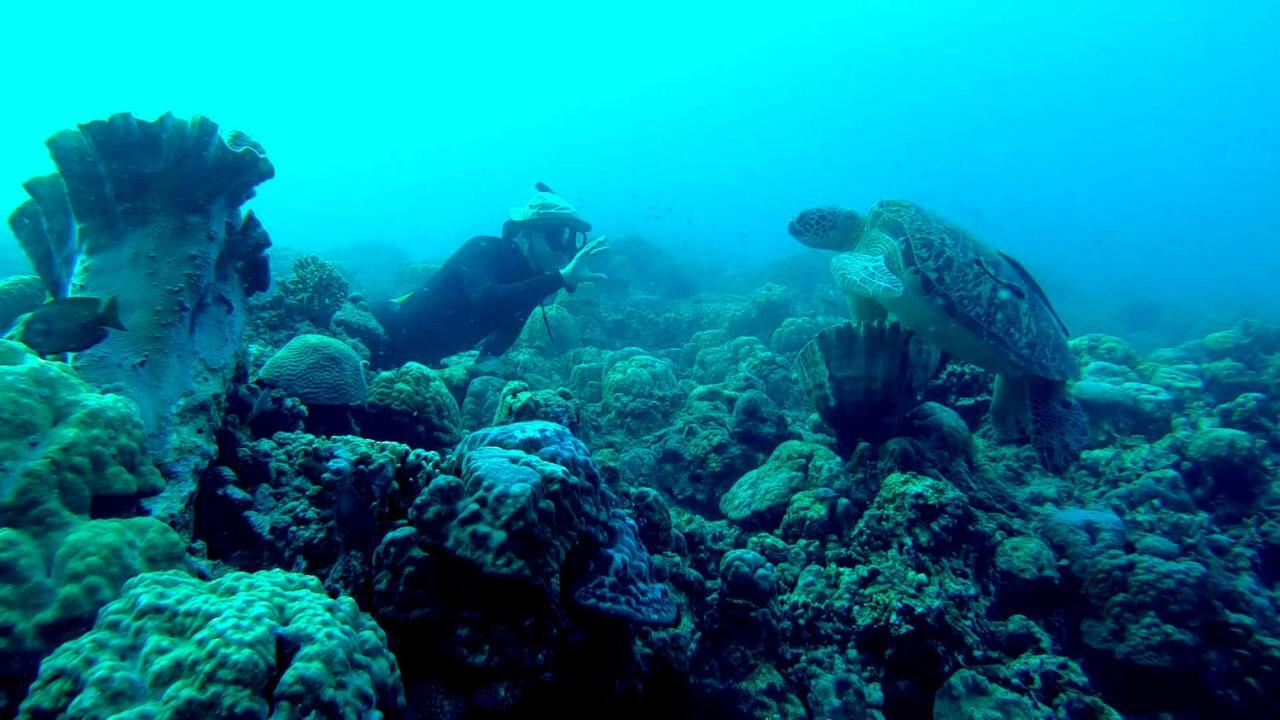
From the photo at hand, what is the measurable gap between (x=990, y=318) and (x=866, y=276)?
1.22 metres

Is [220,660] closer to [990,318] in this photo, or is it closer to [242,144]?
[242,144]

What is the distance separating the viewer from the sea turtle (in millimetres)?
4977

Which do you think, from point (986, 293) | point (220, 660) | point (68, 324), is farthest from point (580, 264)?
point (220, 660)

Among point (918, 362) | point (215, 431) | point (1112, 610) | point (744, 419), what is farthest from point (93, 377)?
point (1112, 610)

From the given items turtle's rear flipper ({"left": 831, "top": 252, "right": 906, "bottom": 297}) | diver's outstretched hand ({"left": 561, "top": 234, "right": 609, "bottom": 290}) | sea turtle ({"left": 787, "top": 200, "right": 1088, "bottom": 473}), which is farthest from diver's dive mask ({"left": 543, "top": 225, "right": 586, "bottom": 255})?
sea turtle ({"left": 787, "top": 200, "right": 1088, "bottom": 473})

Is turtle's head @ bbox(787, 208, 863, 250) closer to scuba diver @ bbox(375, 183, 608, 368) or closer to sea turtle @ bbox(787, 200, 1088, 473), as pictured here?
sea turtle @ bbox(787, 200, 1088, 473)

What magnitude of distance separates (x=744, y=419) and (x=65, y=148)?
17.1 ft

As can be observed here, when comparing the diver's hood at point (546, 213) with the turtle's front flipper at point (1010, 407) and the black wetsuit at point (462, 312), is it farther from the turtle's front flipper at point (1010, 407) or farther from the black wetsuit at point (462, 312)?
the turtle's front flipper at point (1010, 407)

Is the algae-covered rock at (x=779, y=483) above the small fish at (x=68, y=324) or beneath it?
beneath

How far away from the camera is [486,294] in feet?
21.7

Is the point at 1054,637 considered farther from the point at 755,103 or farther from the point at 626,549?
the point at 755,103

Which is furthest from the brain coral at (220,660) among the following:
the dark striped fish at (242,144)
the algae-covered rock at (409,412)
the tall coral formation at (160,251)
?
the dark striped fish at (242,144)

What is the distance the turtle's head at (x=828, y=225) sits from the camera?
23.1ft

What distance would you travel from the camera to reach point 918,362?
14.9 ft
